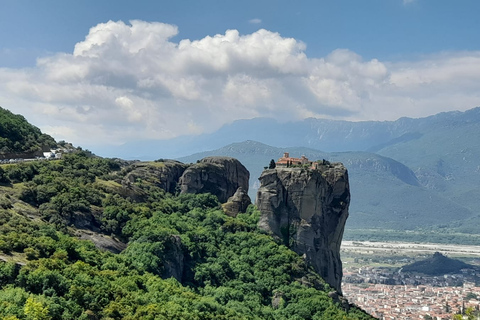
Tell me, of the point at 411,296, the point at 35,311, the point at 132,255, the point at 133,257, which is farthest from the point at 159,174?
the point at 411,296

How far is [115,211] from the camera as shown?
230ft

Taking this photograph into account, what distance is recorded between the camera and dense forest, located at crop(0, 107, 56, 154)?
85.8 m

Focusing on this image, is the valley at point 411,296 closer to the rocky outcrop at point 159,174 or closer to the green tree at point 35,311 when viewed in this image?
the rocky outcrop at point 159,174

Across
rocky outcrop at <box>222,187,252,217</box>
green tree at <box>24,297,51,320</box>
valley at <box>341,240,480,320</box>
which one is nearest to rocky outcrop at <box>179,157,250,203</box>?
rocky outcrop at <box>222,187,252,217</box>

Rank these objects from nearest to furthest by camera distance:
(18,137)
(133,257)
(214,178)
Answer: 1. (133,257)
2. (18,137)
3. (214,178)

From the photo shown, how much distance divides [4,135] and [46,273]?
50579mm

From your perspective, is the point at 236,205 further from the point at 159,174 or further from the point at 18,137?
the point at 18,137

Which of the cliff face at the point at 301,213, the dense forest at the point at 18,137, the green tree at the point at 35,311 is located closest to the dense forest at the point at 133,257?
the green tree at the point at 35,311

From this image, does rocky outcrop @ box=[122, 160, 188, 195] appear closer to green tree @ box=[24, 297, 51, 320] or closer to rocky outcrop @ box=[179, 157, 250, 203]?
rocky outcrop @ box=[179, 157, 250, 203]

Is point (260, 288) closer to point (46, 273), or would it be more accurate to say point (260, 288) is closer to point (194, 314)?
point (194, 314)

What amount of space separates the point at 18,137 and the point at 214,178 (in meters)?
30.1

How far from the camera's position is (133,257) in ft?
203

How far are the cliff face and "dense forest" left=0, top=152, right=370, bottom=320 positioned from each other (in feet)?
9.34

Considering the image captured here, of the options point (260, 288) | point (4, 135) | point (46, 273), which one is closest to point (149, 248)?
point (260, 288)
